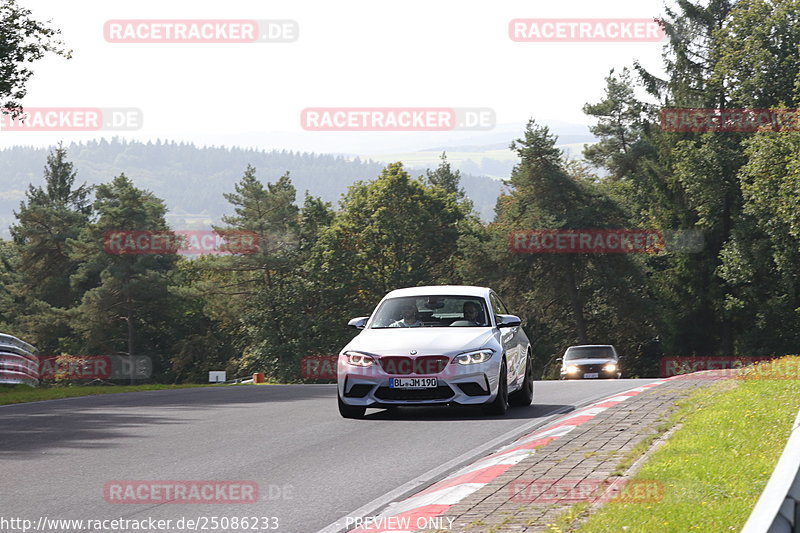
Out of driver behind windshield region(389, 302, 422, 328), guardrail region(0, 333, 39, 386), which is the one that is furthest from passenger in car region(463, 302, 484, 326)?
guardrail region(0, 333, 39, 386)

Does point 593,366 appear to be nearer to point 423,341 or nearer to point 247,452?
point 423,341

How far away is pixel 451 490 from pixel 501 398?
5.93 metres

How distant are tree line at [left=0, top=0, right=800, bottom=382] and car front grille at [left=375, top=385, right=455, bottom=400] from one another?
31.6 meters

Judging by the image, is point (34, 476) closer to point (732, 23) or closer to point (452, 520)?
point (452, 520)

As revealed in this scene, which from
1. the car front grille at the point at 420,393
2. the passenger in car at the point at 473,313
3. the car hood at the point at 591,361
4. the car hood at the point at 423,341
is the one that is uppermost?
the passenger in car at the point at 473,313

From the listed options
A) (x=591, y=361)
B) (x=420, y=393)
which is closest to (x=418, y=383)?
(x=420, y=393)

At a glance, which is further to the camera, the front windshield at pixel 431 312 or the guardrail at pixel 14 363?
the guardrail at pixel 14 363

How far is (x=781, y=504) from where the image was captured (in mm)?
4270

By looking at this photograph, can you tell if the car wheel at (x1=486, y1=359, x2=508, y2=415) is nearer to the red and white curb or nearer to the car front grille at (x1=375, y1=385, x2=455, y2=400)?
the car front grille at (x1=375, y1=385, x2=455, y2=400)

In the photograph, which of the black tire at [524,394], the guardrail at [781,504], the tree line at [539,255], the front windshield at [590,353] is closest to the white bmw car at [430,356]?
the black tire at [524,394]

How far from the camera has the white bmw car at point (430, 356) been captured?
13.6m

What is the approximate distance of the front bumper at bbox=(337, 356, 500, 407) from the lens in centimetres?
1361

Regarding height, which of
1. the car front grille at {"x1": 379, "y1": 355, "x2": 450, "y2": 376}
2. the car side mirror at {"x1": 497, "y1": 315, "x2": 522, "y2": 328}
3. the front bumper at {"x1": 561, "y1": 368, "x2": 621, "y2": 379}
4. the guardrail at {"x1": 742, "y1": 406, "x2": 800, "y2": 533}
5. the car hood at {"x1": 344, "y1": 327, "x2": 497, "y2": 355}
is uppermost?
the car side mirror at {"x1": 497, "y1": 315, "x2": 522, "y2": 328}

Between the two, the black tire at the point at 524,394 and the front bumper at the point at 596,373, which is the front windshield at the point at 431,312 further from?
the front bumper at the point at 596,373
